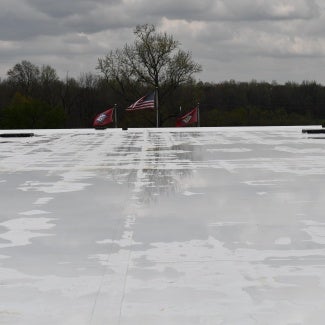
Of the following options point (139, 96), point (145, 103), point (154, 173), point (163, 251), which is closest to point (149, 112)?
point (139, 96)

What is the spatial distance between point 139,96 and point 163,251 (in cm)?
5971

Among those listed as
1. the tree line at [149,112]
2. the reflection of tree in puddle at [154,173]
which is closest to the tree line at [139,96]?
the tree line at [149,112]

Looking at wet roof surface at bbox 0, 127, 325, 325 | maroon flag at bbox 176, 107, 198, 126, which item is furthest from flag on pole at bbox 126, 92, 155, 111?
wet roof surface at bbox 0, 127, 325, 325

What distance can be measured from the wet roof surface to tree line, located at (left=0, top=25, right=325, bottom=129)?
43.6 meters

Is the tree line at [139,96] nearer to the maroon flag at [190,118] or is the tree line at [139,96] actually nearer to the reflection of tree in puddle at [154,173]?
the maroon flag at [190,118]

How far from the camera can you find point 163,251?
5969 millimetres

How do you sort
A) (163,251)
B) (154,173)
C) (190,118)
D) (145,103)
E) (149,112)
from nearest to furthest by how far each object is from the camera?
(163,251)
(154,173)
(145,103)
(190,118)
(149,112)

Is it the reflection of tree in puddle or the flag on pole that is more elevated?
the flag on pole

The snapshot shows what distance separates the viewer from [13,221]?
7738 millimetres

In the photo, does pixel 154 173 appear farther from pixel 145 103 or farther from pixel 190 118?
pixel 190 118

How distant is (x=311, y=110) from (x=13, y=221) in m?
82.7

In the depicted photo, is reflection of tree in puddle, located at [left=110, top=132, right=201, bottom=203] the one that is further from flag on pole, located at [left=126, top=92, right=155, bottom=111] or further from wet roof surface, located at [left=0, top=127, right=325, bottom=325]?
flag on pole, located at [left=126, top=92, right=155, bottom=111]

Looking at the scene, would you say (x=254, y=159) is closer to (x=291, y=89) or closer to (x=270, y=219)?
(x=270, y=219)

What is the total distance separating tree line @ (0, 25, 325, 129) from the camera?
212ft
